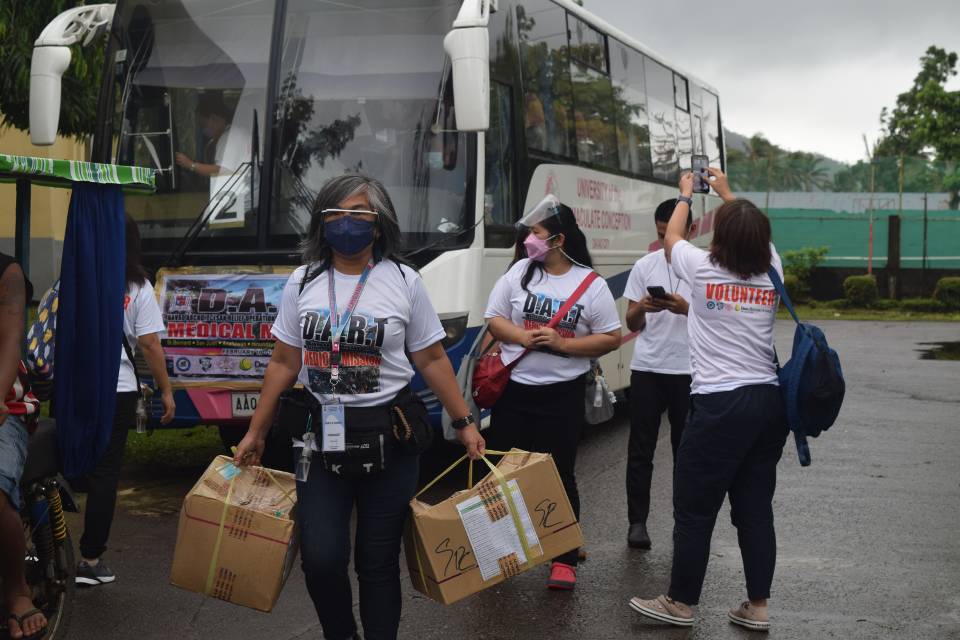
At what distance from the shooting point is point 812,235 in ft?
103

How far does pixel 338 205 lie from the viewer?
4.14 metres

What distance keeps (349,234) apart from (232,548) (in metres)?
1.11

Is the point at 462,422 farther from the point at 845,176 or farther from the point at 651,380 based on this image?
the point at 845,176

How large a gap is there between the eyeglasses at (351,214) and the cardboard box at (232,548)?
97 cm

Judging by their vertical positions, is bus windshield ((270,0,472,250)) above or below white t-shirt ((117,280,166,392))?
above

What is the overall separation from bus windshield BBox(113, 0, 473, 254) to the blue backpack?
3353mm

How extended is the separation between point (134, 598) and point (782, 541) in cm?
350

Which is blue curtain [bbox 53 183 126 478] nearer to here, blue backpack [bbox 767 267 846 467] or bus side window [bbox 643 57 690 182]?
blue backpack [bbox 767 267 846 467]

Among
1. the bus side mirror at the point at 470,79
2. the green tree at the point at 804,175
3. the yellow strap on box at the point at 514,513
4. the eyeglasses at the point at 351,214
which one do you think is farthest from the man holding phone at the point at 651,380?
the green tree at the point at 804,175

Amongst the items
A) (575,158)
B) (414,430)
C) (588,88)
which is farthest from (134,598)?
(588,88)

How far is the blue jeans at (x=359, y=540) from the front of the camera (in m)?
4.07

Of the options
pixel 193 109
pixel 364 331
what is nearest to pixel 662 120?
pixel 193 109

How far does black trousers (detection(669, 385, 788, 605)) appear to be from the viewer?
5012mm

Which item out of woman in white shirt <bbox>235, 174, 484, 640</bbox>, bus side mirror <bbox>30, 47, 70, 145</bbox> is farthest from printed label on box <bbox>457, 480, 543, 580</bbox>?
bus side mirror <bbox>30, 47, 70, 145</bbox>
